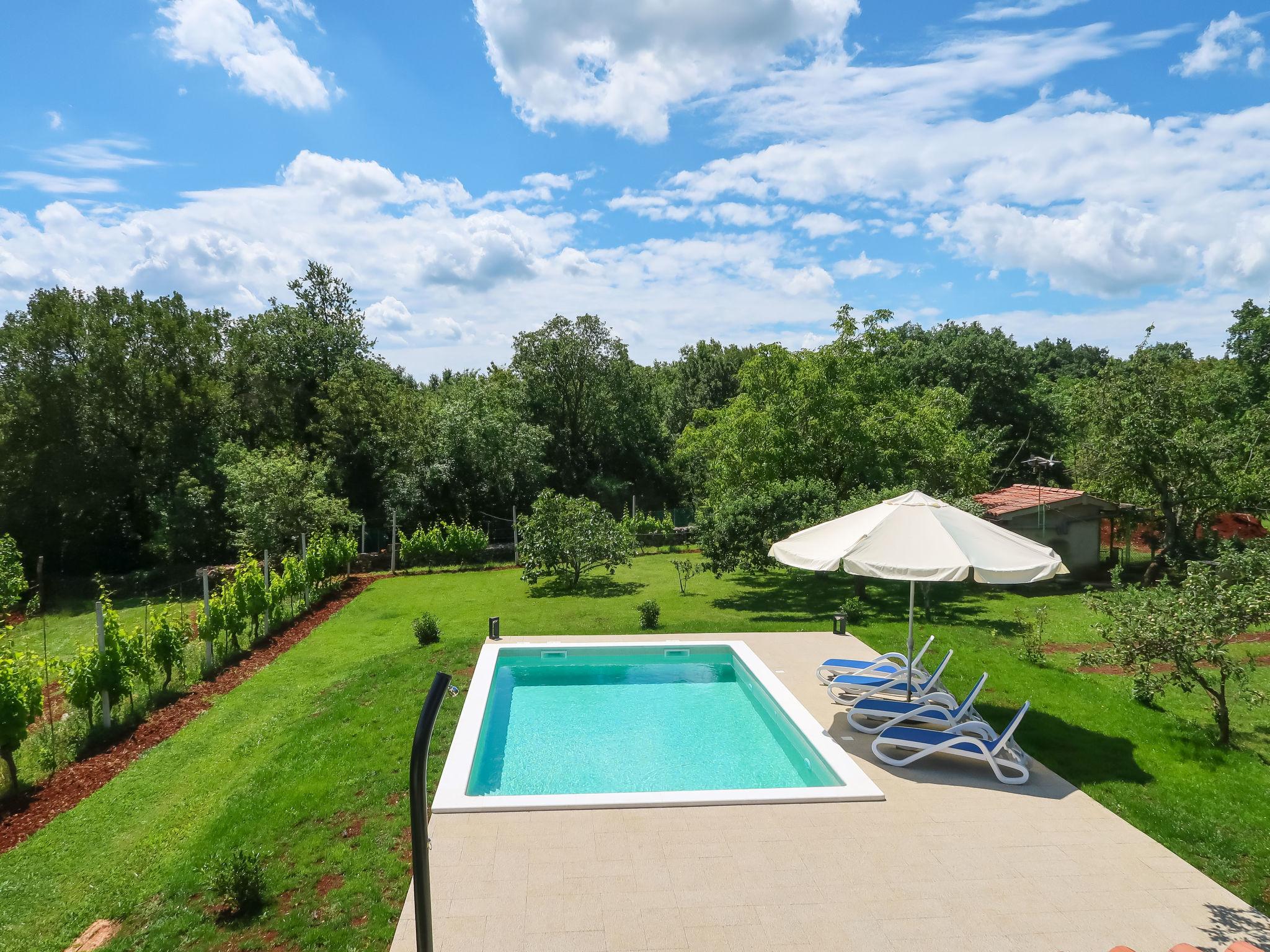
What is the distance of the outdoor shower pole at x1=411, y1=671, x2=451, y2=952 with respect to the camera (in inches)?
127

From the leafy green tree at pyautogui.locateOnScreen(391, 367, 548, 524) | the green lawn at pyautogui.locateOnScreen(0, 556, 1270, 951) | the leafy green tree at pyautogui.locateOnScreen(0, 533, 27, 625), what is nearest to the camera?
the green lawn at pyautogui.locateOnScreen(0, 556, 1270, 951)

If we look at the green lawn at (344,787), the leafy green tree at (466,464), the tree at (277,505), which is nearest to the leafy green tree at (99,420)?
the tree at (277,505)

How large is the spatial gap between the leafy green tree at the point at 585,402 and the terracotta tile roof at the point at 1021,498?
56.1 feet

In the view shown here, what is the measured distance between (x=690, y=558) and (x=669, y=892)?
70.0ft

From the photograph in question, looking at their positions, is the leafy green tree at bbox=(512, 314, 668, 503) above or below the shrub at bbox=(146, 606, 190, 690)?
above

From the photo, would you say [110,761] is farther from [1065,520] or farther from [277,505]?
[1065,520]

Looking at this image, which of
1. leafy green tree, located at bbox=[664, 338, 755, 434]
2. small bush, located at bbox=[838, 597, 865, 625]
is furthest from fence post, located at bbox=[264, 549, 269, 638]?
leafy green tree, located at bbox=[664, 338, 755, 434]

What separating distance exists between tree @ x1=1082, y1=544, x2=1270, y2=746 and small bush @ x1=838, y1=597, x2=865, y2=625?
556 cm

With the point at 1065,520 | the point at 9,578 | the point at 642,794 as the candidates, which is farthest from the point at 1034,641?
the point at 9,578

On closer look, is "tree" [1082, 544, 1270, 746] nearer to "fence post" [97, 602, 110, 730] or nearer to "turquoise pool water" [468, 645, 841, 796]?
"turquoise pool water" [468, 645, 841, 796]

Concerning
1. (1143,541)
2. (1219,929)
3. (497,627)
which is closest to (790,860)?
(1219,929)

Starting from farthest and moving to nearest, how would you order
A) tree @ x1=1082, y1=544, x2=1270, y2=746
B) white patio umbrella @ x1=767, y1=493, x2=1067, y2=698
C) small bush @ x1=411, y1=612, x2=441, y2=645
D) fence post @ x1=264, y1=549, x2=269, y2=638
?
fence post @ x1=264, y1=549, x2=269, y2=638
small bush @ x1=411, y1=612, x2=441, y2=645
tree @ x1=1082, y1=544, x2=1270, y2=746
white patio umbrella @ x1=767, y1=493, x2=1067, y2=698

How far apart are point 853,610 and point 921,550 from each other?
8244 millimetres

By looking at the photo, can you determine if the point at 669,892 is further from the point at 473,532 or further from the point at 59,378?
the point at 59,378
